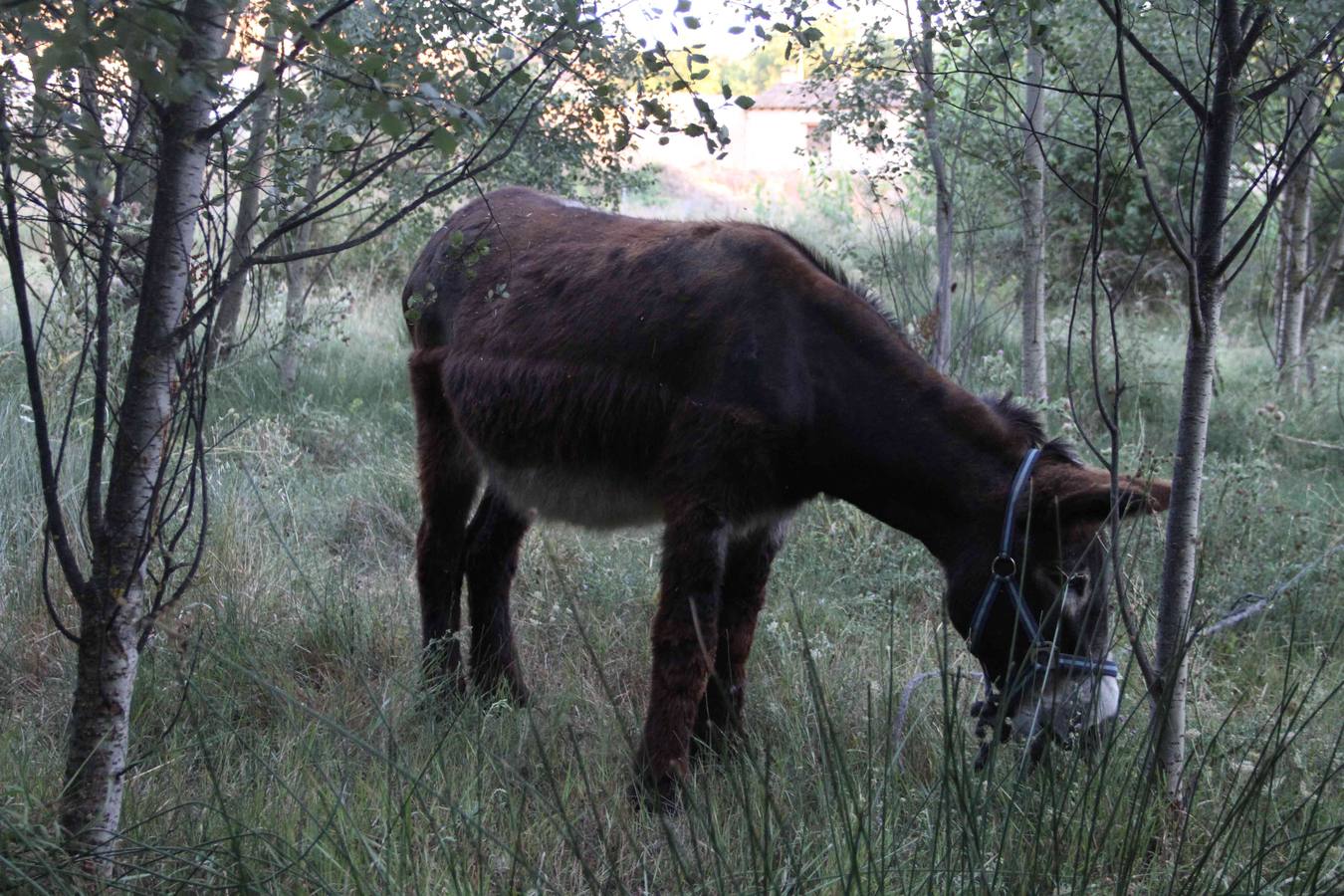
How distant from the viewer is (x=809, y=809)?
113 inches

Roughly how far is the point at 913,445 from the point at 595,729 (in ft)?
4.31

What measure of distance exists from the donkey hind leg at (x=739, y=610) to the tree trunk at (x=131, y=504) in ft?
6.06

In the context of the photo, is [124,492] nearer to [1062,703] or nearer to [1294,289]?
[1062,703]

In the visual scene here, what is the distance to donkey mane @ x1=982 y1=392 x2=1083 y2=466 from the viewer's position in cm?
313

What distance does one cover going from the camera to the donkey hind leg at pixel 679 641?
3.15 m

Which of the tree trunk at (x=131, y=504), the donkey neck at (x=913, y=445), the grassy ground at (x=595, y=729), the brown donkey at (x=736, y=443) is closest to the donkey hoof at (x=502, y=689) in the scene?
the grassy ground at (x=595, y=729)

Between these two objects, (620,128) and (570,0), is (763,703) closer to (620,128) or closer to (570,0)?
(620,128)

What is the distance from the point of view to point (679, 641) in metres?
3.18

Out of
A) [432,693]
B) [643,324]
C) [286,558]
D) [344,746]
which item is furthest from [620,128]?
[286,558]

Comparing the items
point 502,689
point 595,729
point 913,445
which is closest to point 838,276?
point 913,445

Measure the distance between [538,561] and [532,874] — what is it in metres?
3.39

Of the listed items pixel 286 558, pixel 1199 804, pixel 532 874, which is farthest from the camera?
pixel 286 558

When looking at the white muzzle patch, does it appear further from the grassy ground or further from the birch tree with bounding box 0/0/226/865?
the birch tree with bounding box 0/0/226/865

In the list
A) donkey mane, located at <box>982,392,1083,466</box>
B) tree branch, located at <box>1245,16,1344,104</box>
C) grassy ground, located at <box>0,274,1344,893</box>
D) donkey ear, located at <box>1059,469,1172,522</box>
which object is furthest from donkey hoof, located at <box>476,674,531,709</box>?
tree branch, located at <box>1245,16,1344,104</box>
